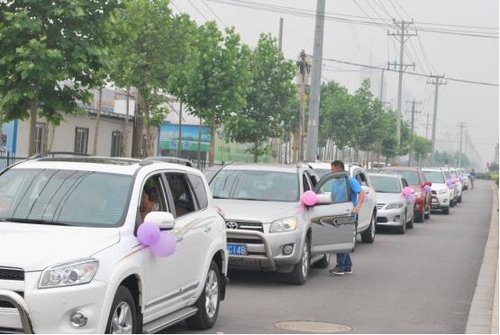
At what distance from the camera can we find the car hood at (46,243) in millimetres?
6396

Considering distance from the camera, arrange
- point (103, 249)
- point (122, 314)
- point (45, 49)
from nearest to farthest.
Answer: point (103, 249) → point (122, 314) → point (45, 49)

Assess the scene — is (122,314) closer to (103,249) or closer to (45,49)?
(103,249)

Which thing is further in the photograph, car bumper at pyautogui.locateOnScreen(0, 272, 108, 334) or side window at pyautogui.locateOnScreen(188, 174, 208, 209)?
side window at pyautogui.locateOnScreen(188, 174, 208, 209)

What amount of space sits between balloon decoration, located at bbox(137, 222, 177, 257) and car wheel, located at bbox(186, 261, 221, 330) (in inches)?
58.9

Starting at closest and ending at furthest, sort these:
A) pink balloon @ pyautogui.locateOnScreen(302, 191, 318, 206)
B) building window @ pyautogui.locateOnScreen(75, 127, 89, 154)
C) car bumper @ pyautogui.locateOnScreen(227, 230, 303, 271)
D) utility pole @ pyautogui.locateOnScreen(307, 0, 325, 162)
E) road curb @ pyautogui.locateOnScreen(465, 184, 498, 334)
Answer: road curb @ pyautogui.locateOnScreen(465, 184, 498, 334) → car bumper @ pyautogui.locateOnScreen(227, 230, 303, 271) → pink balloon @ pyautogui.locateOnScreen(302, 191, 318, 206) → utility pole @ pyautogui.locateOnScreen(307, 0, 325, 162) → building window @ pyautogui.locateOnScreen(75, 127, 89, 154)

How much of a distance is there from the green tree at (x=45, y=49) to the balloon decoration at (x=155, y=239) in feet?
24.3

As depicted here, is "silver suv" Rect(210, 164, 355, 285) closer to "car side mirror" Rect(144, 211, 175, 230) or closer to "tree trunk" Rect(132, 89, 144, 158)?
"car side mirror" Rect(144, 211, 175, 230)

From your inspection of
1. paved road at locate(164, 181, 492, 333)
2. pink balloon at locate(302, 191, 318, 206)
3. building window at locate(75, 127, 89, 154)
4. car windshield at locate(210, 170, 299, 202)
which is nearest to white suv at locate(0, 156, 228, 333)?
paved road at locate(164, 181, 492, 333)

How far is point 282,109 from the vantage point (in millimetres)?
38531

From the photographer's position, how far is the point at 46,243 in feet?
21.8

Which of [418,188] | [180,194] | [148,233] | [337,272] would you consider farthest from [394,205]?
[148,233]

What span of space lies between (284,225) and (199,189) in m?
3.48

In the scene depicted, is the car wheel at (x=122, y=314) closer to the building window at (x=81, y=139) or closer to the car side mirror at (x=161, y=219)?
the car side mirror at (x=161, y=219)

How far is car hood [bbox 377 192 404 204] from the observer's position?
79.2 ft
